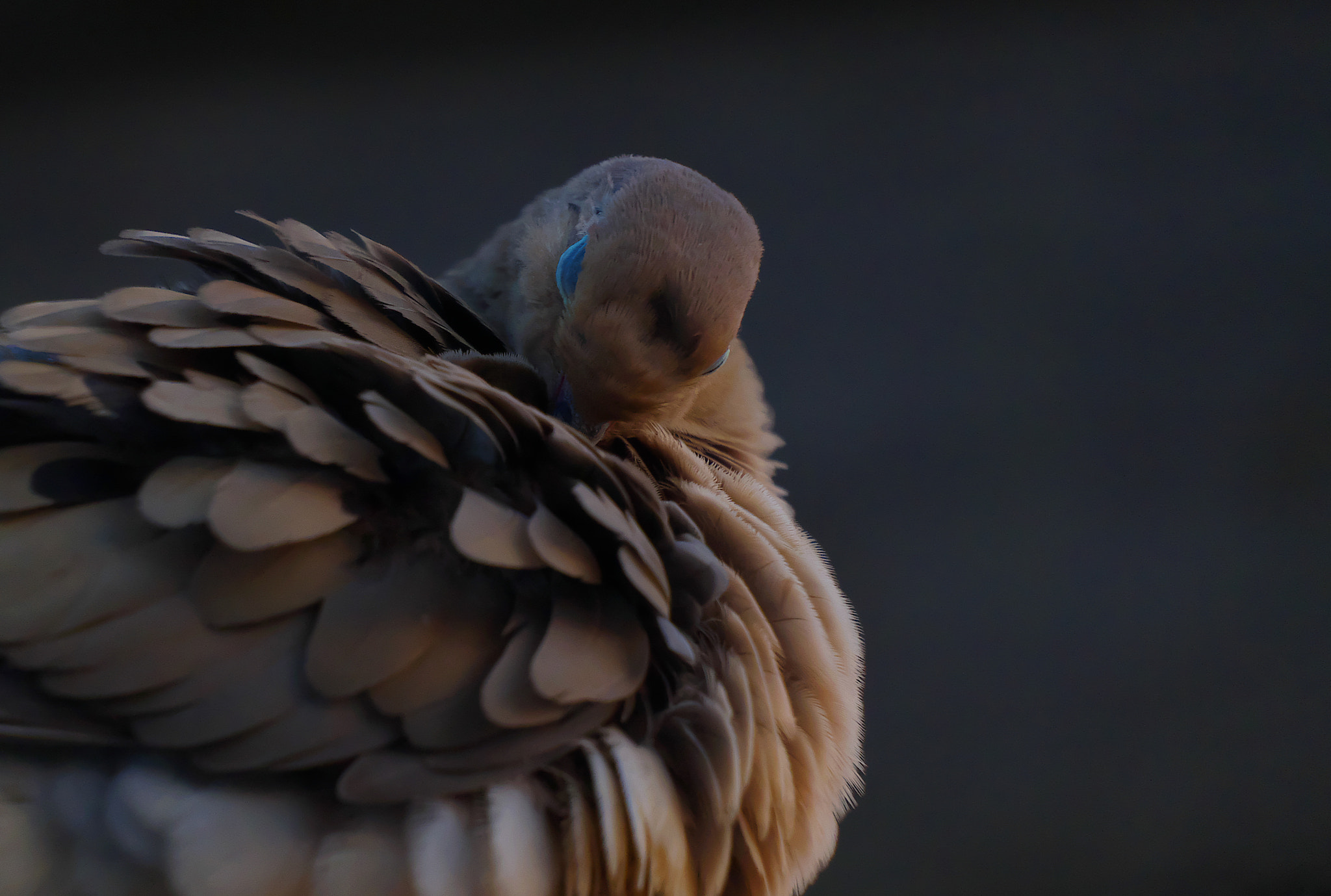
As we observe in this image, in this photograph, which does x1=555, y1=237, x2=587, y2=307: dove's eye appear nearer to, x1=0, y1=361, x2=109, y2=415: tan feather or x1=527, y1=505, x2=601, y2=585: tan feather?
x1=527, y1=505, x2=601, y2=585: tan feather

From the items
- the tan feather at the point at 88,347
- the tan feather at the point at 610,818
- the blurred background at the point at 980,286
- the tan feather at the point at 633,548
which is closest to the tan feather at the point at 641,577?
the tan feather at the point at 633,548

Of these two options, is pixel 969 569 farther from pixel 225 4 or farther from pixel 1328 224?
pixel 225 4

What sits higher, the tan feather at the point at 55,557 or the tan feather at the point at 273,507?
the tan feather at the point at 273,507

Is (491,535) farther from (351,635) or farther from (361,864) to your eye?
(361,864)

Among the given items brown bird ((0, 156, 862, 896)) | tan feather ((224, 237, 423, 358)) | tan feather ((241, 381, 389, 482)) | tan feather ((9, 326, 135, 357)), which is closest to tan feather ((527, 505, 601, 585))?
brown bird ((0, 156, 862, 896))

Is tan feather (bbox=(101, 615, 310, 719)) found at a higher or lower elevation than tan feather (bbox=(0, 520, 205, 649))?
lower

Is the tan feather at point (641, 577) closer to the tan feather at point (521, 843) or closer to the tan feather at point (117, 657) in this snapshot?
the tan feather at point (521, 843)
